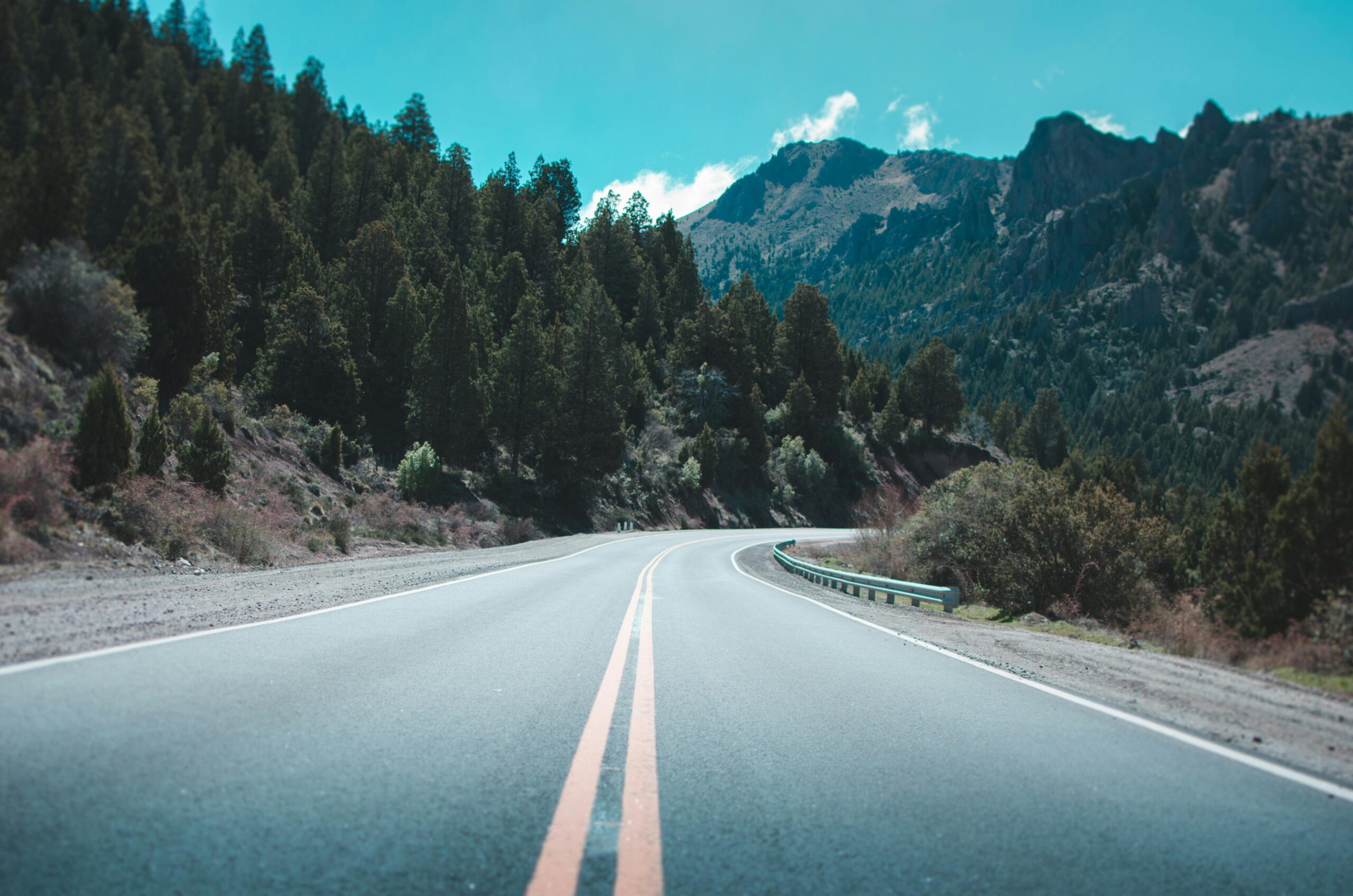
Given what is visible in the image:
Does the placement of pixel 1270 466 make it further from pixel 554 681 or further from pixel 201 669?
pixel 201 669

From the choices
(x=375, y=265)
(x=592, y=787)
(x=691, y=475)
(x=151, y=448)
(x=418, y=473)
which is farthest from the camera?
(x=691, y=475)

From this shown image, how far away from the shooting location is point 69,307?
1838 centimetres

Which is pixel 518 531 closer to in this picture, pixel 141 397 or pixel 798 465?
pixel 141 397

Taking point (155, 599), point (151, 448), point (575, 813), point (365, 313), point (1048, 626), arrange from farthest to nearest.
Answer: point (365, 313)
point (151, 448)
point (1048, 626)
point (155, 599)
point (575, 813)

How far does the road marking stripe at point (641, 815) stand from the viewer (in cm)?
247

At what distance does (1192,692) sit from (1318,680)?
2.34 meters

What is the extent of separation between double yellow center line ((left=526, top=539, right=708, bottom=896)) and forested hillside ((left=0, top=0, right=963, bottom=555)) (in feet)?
45.8

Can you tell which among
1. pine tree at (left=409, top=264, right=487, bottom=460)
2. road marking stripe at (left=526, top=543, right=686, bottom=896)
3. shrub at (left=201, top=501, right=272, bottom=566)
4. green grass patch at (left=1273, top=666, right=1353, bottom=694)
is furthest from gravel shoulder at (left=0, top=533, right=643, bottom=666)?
pine tree at (left=409, top=264, right=487, bottom=460)

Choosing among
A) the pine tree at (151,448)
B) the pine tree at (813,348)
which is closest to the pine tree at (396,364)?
the pine tree at (151,448)

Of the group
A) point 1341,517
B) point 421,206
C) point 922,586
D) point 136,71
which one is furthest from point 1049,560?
point 136,71

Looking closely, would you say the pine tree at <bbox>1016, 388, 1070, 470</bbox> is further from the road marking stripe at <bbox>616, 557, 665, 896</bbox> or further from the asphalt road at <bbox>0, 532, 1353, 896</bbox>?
the road marking stripe at <bbox>616, 557, 665, 896</bbox>

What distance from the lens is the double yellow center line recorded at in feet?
8.04

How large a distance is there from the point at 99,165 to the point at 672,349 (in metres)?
45.2

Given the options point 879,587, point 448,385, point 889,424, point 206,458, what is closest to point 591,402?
point 448,385
